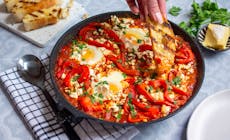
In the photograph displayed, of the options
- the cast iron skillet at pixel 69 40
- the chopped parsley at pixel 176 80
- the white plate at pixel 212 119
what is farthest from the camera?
the chopped parsley at pixel 176 80

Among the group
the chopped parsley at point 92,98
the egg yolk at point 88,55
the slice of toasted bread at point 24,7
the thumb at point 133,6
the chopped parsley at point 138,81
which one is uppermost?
the thumb at point 133,6

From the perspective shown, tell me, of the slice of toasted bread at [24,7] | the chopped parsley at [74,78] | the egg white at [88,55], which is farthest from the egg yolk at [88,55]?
the slice of toasted bread at [24,7]

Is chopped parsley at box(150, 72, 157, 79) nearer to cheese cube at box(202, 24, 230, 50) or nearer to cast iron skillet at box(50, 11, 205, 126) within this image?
cast iron skillet at box(50, 11, 205, 126)

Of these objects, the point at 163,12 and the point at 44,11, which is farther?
the point at 44,11

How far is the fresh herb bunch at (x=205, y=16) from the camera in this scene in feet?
6.66

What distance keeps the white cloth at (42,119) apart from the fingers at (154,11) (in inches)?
19.6

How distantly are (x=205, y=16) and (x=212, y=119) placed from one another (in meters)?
0.70

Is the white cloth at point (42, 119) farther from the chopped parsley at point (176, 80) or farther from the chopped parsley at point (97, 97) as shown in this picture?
the chopped parsley at point (176, 80)

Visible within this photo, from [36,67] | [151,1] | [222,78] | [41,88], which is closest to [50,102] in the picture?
[41,88]

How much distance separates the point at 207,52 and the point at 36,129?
39.1 inches

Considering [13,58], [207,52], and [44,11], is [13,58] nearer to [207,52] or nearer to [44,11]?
[44,11]

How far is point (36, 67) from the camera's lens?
173cm

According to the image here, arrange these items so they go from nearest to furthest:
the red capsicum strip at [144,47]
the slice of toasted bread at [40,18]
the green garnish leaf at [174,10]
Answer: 1. the red capsicum strip at [144,47]
2. the slice of toasted bread at [40,18]
3. the green garnish leaf at [174,10]

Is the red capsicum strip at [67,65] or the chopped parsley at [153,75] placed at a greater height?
the red capsicum strip at [67,65]
